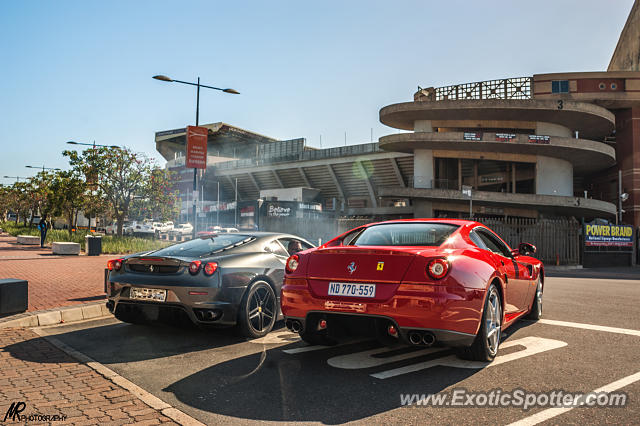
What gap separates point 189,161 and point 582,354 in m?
14.6

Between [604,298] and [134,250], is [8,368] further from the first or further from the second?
[134,250]

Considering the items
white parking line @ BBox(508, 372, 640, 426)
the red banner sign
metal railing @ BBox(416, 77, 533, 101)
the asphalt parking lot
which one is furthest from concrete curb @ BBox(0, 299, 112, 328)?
metal railing @ BBox(416, 77, 533, 101)

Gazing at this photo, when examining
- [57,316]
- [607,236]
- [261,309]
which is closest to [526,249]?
[261,309]

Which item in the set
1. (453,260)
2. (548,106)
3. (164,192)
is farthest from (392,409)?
(548,106)

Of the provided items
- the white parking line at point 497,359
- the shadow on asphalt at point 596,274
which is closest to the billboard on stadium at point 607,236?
the shadow on asphalt at point 596,274

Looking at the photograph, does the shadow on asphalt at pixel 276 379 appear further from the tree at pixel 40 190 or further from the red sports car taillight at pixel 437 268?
the tree at pixel 40 190

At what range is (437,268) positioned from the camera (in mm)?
4086

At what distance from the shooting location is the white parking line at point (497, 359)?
4.30m

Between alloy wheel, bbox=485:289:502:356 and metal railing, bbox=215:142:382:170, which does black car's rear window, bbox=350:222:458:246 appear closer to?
alloy wheel, bbox=485:289:502:356

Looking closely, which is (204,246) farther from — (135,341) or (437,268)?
(437,268)

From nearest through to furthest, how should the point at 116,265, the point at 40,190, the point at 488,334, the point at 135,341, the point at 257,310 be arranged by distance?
the point at 488,334
the point at 135,341
the point at 257,310
the point at 116,265
the point at 40,190

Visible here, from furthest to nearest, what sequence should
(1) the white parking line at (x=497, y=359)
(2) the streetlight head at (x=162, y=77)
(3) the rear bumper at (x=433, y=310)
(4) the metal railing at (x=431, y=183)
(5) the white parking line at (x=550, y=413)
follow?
(4) the metal railing at (x=431, y=183) < (2) the streetlight head at (x=162, y=77) < (1) the white parking line at (x=497, y=359) < (3) the rear bumper at (x=433, y=310) < (5) the white parking line at (x=550, y=413)

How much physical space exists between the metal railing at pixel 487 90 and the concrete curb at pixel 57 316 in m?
49.4

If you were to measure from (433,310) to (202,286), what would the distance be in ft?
8.39
